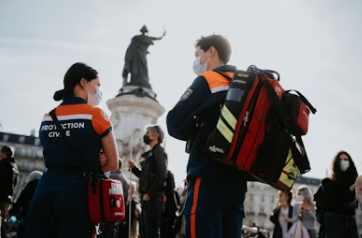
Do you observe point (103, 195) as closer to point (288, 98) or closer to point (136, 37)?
→ point (288, 98)

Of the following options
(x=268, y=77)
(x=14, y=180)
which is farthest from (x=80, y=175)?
(x=14, y=180)

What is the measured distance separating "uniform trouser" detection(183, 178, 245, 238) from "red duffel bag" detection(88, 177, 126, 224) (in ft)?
1.79

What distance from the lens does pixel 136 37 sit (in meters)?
21.5

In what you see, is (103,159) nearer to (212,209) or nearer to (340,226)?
(212,209)

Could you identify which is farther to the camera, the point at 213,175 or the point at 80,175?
the point at 80,175

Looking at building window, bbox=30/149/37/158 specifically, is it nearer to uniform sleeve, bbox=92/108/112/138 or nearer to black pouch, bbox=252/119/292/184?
uniform sleeve, bbox=92/108/112/138

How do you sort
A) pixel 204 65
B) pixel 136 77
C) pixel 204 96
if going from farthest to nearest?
1. pixel 136 77
2. pixel 204 65
3. pixel 204 96

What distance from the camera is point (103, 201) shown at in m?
3.19

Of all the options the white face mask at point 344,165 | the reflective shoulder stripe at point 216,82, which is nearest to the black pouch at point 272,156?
the reflective shoulder stripe at point 216,82

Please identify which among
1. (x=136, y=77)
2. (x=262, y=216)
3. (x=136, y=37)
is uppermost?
(x=136, y=37)

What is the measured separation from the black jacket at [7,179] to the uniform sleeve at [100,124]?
16.3 ft

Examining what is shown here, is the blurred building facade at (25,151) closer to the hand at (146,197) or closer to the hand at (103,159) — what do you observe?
the hand at (146,197)

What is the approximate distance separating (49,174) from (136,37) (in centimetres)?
1881

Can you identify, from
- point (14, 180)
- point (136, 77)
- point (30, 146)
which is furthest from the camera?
point (30, 146)
